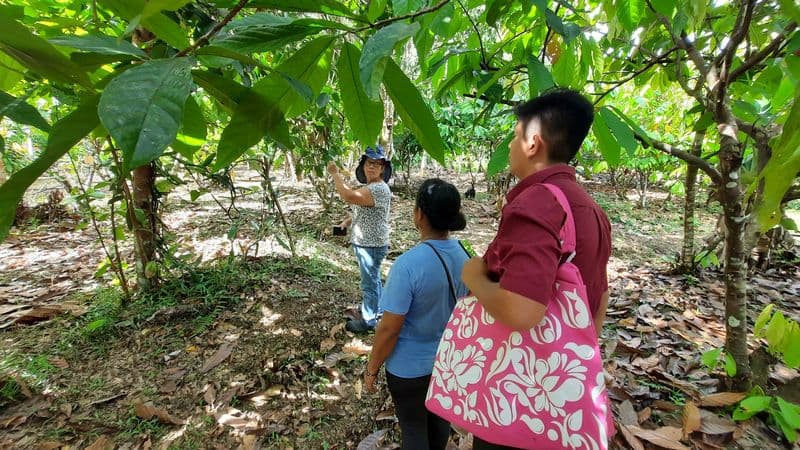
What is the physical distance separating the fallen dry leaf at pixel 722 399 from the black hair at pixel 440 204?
1517 mm

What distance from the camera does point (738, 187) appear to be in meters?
1.57

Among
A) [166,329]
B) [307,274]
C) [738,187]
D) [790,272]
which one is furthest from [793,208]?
[166,329]

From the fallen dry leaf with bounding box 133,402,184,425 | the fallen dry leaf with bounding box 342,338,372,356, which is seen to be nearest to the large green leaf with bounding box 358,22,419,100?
the fallen dry leaf with bounding box 133,402,184,425

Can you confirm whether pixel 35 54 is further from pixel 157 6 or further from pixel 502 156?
pixel 502 156

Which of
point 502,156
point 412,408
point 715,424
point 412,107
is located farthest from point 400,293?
point 715,424

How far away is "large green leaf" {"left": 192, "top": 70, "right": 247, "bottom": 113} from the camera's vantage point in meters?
0.47

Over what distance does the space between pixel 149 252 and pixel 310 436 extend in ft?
5.91

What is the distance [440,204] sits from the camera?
5.05 feet

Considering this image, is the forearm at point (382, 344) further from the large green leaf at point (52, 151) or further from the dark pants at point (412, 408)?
the large green leaf at point (52, 151)

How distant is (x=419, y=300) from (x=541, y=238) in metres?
0.76

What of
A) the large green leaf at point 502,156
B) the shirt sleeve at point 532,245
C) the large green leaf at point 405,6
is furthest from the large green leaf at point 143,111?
the large green leaf at point 502,156

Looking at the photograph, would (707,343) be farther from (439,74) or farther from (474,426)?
(439,74)

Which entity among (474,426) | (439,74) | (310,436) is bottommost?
(310,436)

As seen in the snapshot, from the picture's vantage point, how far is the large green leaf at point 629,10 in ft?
3.20
